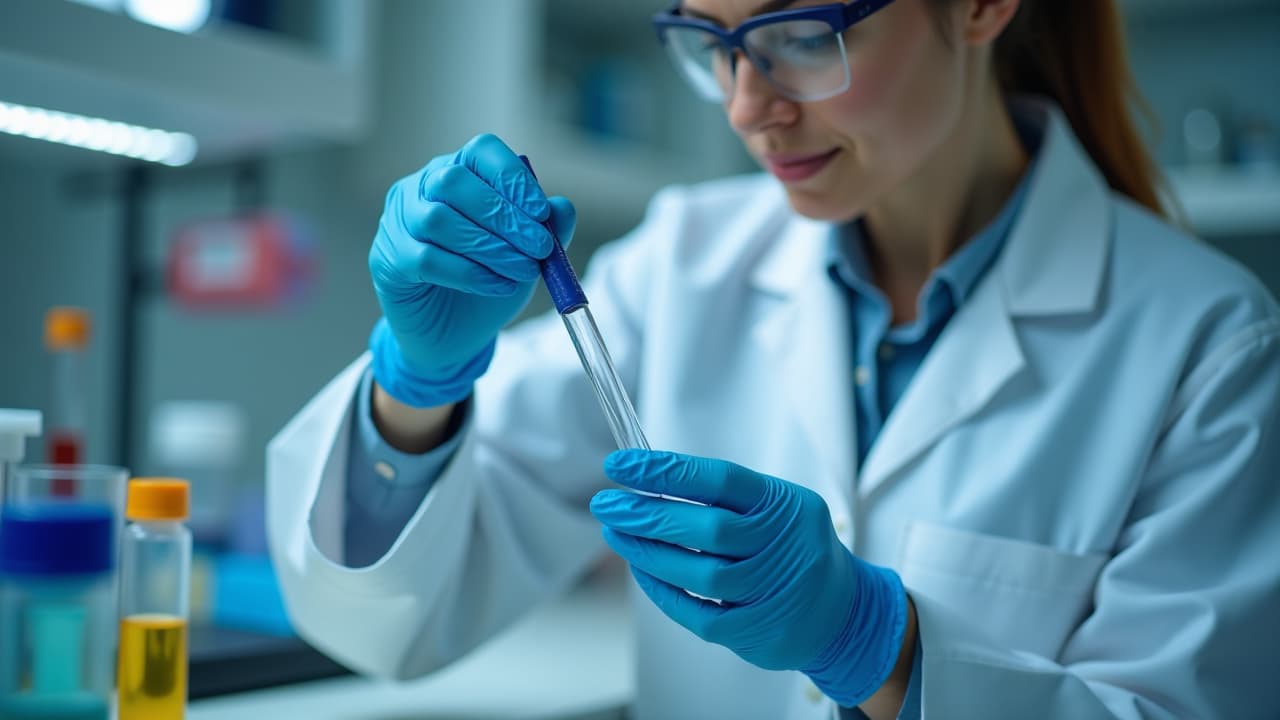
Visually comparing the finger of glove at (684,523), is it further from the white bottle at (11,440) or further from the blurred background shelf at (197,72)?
the blurred background shelf at (197,72)

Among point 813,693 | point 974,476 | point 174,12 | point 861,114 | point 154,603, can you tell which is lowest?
point 813,693

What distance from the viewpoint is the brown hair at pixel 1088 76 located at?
1246mm

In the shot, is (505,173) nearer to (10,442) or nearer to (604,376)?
(604,376)

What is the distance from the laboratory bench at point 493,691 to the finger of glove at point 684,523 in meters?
0.42

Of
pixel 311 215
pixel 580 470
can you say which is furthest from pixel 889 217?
pixel 311 215

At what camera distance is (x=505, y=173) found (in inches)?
33.8

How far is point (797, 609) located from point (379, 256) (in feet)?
1.43

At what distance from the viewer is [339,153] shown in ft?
7.04

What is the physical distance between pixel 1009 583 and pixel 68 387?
117 cm

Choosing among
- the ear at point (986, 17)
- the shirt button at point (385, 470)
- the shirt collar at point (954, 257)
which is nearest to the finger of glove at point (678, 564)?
the shirt button at point (385, 470)

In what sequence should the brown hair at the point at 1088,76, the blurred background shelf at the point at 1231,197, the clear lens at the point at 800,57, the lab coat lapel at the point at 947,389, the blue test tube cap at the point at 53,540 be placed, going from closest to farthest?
the blue test tube cap at the point at 53,540
the clear lens at the point at 800,57
the lab coat lapel at the point at 947,389
the brown hair at the point at 1088,76
the blurred background shelf at the point at 1231,197

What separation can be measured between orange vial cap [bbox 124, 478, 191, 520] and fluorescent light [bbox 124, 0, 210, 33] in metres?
0.61

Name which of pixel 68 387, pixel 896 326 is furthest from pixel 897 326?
pixel 68 387

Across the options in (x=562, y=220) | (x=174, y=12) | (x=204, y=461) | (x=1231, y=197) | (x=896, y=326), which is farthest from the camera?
(x=1231, y=197)
